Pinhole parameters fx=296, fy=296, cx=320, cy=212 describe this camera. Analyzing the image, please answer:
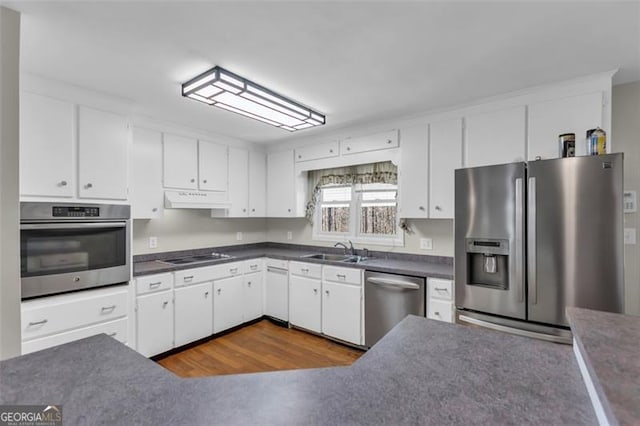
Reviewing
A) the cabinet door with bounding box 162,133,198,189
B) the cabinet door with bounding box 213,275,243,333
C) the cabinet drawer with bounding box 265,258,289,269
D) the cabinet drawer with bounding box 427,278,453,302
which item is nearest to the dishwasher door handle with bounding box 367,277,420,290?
the cabinet drawer with bounding box 427,278,453,302

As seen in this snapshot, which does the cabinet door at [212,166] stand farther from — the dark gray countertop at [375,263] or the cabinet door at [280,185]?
the dark gray countertop at [375,263]

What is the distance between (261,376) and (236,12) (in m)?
1.61

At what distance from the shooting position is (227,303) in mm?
3438

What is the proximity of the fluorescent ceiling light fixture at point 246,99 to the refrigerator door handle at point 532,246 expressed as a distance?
6.14 ft

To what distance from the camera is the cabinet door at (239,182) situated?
12.6ft

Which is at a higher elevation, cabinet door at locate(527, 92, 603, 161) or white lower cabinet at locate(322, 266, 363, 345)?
cabinet door at locate(527, 92, 603, 161)

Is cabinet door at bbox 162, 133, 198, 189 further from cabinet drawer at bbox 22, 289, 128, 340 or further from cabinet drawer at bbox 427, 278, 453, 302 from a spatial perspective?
cabinet drawer at bbox 427, 278, 453, 302

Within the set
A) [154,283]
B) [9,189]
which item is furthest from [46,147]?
[154,283]

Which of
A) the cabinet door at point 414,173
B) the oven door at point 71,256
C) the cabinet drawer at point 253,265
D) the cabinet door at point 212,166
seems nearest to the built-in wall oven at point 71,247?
the oven door at point 71,256

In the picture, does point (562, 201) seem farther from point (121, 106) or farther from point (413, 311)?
point (121, 106)

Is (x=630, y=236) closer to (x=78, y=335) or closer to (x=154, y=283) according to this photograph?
(x=154, y=283)

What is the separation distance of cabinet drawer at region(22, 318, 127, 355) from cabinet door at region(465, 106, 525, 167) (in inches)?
129

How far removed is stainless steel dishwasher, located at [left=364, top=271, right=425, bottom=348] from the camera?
2.69 meters

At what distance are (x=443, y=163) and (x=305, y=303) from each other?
84.0 inches
